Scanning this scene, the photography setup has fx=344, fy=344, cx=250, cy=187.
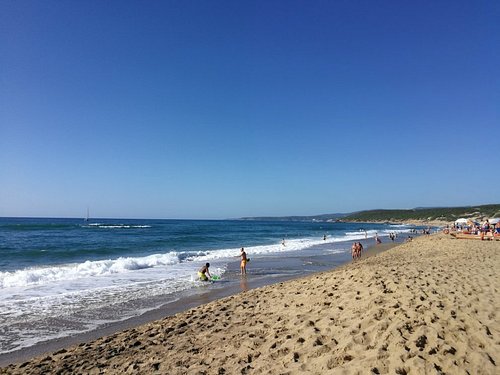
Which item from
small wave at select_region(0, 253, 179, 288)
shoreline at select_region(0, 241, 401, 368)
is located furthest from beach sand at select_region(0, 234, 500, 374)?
small wave at select_region(0, 253, 179, 288)

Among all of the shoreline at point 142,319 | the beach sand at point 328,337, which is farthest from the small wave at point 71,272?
the beach sand at point 328,337

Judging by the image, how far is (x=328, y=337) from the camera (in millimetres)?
5816

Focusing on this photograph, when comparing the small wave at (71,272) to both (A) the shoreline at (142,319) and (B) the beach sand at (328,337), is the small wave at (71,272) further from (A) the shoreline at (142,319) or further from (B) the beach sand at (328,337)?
(B) the beach sand at (328,337)

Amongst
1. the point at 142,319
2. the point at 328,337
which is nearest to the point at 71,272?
the point at 142,319

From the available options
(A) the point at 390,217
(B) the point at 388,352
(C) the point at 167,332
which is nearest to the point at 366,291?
(B) the point at 388,352

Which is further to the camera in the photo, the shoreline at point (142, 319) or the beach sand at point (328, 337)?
the shoreline at point (142, 319)

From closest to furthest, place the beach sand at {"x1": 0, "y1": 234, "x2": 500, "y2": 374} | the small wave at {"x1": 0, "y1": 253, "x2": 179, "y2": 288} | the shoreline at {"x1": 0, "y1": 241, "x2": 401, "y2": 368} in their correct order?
the beach sand at {"x1": 0, "y1": 234, "x2": 500, "y2": 374}, the shoreline at {"x1": 0, "y1": 241, "x2": 401, "y2": 368}, the small wave at {"x1": 0, "y1": 253, "x2": 179, "y2": 288}

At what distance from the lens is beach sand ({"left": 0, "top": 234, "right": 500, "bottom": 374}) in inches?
188

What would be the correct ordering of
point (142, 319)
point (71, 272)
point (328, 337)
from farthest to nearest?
Answer: point (71, 272) → point (142, 319) → point (328, 337)

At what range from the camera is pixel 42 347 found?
809cm

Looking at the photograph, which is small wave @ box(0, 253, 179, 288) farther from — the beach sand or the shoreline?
the beach sand

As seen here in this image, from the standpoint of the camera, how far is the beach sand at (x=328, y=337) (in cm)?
478

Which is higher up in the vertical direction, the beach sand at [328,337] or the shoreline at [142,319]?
the beach sand at [328,337]

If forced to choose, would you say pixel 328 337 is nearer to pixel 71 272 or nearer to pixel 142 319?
pixel 142 319
